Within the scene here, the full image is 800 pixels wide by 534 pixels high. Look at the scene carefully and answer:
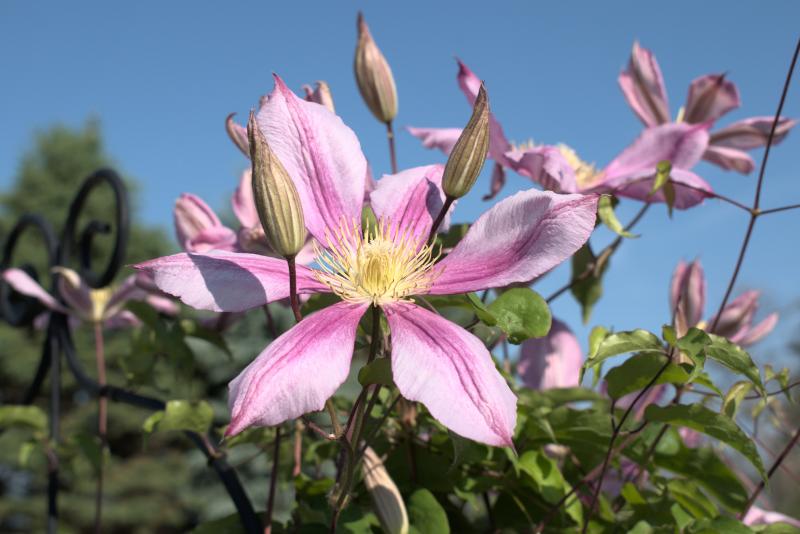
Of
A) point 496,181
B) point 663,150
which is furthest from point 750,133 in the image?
point 496,181

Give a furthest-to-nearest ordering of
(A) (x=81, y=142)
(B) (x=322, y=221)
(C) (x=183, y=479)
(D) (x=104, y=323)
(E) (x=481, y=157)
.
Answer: (A) (x=81, y=142), (C) (x=183, y=479), (D) (x=104, y=323), (B) (x=322, y=221), (E) (x=481, y=157)

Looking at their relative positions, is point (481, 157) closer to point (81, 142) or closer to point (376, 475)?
point (376, 475)

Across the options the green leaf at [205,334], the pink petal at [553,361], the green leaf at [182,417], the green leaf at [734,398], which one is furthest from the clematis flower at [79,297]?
the green leaf at [734,398]

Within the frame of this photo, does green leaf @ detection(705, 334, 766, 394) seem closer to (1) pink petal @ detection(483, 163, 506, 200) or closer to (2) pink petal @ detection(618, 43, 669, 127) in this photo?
(1) pink petal @ detection(483, 163, 506, 200)

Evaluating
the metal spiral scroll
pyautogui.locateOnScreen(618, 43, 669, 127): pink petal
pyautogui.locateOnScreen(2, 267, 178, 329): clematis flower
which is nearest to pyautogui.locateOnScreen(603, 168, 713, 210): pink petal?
pyautogui.locateOnScreen(618, 43, 669, 127): pink petal

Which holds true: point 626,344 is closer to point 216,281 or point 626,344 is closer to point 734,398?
point 734,398

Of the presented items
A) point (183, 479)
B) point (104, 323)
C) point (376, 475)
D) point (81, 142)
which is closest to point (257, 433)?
point (376, 475)

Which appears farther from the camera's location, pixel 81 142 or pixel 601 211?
pixel 81 142
